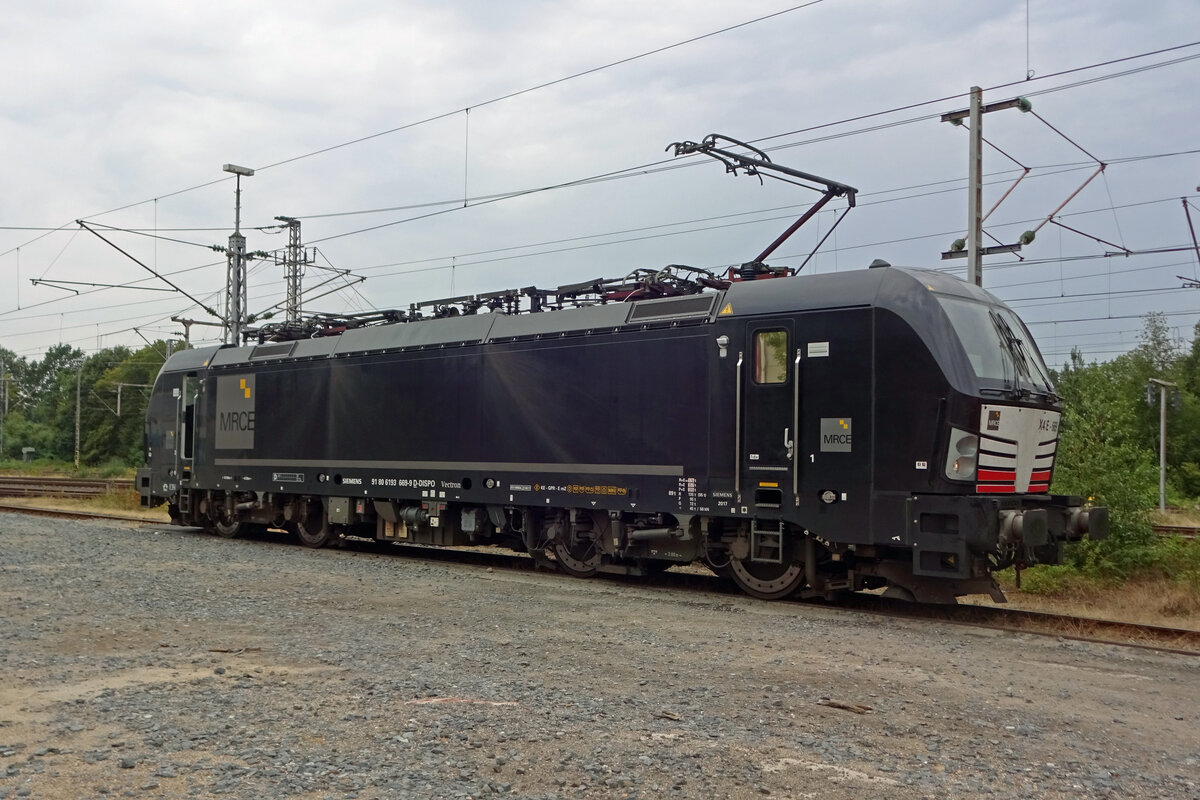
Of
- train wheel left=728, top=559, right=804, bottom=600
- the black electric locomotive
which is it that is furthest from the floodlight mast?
train wheel left=728, top=559, right=804, bottom=600

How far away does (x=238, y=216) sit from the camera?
101ft

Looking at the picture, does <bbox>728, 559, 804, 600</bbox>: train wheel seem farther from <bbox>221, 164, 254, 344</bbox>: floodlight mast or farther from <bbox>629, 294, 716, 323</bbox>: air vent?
<bbox>221, 164, 254, 344</bbox>: floodlight mast

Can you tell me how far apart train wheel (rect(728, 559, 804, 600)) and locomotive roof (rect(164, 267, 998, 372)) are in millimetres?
2916

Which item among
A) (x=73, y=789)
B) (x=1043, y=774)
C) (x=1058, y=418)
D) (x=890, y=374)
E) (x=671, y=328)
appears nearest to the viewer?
(x=73, y=789)

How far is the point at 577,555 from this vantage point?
562 inches

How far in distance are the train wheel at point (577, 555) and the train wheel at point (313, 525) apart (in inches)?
220

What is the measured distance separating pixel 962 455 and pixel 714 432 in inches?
115

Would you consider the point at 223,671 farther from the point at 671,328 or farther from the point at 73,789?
the point at 671,328

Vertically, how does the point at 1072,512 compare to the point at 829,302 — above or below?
below

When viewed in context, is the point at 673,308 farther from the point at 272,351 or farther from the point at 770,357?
the point at 272,351

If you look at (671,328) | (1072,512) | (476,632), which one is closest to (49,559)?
(476,632)

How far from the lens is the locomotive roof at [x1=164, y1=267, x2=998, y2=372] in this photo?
35.8 ft

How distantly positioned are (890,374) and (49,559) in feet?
37.5

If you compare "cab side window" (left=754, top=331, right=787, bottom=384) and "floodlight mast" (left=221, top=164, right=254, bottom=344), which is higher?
"floodlight mast" (left=221, top=164, right=254, bottom=344)
